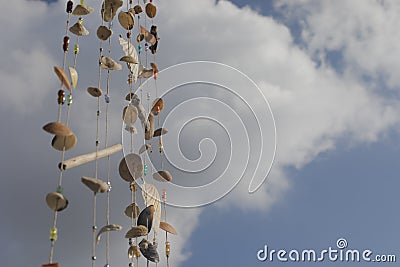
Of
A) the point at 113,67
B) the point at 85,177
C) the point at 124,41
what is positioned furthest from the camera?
the point at 124,41

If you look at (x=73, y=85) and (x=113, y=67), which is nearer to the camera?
(x=73, y=85)

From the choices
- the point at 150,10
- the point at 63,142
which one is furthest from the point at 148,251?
the point at 150,10

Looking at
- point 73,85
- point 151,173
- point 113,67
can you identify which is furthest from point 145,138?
point 73,85

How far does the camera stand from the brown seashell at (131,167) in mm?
1808

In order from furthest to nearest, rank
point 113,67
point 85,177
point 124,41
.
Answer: point 124,41 < point 113,67 < point 85,177

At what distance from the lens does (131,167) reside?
1.81m

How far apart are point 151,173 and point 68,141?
1.56ft

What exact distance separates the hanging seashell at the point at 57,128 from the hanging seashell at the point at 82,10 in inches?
19.7

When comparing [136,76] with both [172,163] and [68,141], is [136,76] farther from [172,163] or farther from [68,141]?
[68,141]

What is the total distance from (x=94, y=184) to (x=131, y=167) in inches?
11.8

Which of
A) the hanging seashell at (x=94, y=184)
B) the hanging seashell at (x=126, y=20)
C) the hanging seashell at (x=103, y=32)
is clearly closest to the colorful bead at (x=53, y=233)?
the hanging seashell at (x=94, y=184)

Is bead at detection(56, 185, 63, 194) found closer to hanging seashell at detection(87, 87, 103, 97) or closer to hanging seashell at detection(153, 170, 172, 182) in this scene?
hanging seashell at detection(87, 87, 103, 97)

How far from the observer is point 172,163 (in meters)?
1.99

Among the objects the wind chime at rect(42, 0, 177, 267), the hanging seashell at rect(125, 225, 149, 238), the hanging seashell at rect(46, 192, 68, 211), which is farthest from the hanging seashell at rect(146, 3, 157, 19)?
the hanging seashell at rect(46, 192, 68, 211)
